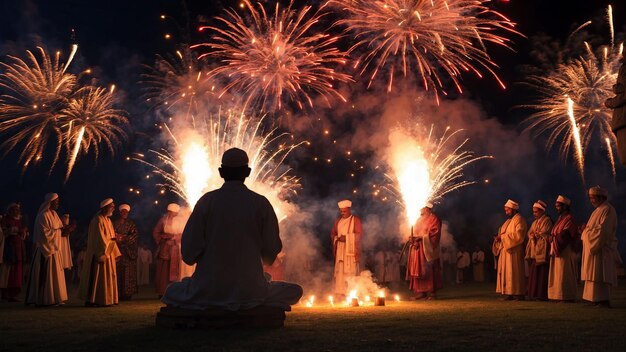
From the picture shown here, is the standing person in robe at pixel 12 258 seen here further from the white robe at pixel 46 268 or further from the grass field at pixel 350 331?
the grass field at pixel 350 331

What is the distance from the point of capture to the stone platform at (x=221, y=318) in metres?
8.11

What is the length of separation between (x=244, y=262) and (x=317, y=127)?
30.7 m

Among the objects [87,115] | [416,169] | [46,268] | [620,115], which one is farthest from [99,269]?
[620,115]

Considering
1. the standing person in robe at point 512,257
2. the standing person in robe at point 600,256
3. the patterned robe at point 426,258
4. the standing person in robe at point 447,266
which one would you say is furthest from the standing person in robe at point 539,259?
the standing person in robe at point 447,266

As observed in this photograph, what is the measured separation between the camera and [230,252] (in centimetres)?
839

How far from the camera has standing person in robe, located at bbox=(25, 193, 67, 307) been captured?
12.9 meters

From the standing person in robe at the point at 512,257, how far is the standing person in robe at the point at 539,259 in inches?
8.9

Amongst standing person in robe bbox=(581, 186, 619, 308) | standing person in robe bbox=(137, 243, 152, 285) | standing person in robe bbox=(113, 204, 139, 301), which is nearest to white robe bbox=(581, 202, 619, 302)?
standing person in robe bbox=(581, 186, 619, 308)

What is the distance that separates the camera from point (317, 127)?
38938 millimetres

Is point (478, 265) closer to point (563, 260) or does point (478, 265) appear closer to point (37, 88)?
point (563, 260)

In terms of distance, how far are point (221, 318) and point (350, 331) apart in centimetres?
145

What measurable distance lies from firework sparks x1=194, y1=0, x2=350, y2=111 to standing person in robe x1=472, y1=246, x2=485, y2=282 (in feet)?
45.5

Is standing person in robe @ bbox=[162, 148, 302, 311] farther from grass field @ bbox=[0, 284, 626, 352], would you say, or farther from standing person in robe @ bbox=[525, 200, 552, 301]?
standing person in robe @ bbox=[525, 200, 552, 301]

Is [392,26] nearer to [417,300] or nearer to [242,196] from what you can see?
[417,300]
